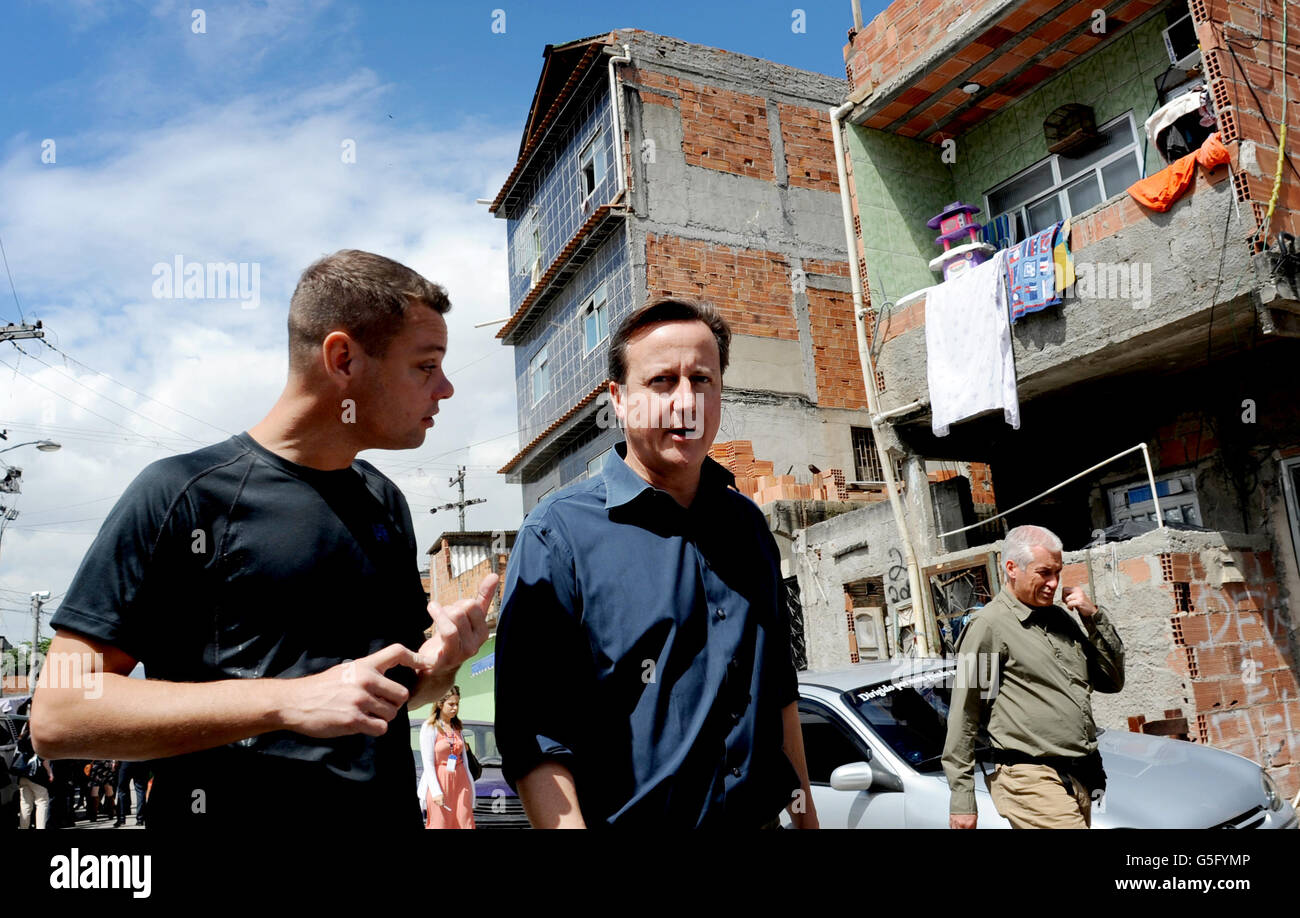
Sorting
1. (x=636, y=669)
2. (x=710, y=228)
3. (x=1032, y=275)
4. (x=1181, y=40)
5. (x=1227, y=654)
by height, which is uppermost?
(x=710, y=228)

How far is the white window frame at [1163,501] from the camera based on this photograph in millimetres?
11609

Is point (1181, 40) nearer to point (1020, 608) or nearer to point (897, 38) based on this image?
point (897, 38)

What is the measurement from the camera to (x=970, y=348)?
11.5 m

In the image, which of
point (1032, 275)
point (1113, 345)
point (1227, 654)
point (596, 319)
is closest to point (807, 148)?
point (596, 319)

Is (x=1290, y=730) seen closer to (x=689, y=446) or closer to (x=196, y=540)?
(x=689, y=446)

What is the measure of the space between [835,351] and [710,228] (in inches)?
139

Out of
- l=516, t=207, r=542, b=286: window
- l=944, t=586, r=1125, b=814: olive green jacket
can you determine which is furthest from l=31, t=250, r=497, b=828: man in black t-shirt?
l=516, t=207, r=542, b=286: window

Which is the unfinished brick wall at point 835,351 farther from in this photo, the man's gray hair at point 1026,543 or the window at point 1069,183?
the man's gray hair at point 1026,543

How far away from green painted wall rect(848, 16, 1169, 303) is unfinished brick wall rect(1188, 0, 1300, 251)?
2.82m

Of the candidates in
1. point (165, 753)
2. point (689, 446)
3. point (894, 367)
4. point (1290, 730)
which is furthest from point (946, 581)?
point (165, 753)

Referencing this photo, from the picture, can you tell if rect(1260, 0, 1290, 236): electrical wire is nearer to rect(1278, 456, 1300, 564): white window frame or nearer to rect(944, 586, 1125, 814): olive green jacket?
rect(1278, 456, 1300, 564): white window frame

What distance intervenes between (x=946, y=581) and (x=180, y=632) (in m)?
11.9

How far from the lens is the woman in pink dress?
9.69 metres
